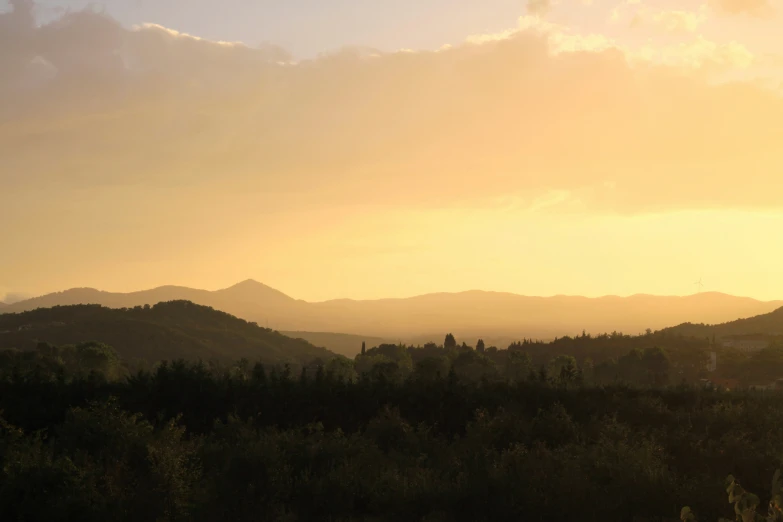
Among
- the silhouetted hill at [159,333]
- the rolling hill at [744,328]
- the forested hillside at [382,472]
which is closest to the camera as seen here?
the forested hillside at [382,472]

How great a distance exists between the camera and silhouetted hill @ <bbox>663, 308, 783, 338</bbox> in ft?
414

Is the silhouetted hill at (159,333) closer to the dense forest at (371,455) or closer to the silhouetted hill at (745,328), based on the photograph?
the silhouetted hill at (745,328)

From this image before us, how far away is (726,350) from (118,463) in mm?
99540

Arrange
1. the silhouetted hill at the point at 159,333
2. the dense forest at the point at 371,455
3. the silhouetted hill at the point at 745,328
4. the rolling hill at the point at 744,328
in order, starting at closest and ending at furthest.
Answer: the dense forest at the point at 371,455 → the rolling hill at the point at 744,328 → the silhouetted hill at the point at 745,328 → the silhouetted hill at the point at 159,333

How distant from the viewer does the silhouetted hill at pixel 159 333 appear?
433 feet

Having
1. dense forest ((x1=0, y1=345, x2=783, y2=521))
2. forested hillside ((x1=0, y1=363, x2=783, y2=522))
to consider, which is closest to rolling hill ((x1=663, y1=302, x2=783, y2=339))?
dense forest ((x1=0, y1=345, x2=783, y2=521))

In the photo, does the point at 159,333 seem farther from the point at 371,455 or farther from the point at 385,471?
the point at 385,471

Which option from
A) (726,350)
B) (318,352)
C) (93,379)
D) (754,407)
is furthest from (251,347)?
(754,407)

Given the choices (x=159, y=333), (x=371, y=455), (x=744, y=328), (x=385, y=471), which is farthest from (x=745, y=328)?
(x=385, y=471)

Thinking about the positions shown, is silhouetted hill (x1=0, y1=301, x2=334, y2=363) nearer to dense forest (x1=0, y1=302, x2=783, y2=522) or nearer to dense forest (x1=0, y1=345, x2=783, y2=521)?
dense forest (x1=0, y1=302, x2=783, y2=522)

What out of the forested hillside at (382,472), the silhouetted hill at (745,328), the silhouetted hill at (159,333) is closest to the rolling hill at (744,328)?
the silhouetted hill at (745,328)

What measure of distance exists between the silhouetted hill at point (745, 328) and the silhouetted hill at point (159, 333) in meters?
85.9

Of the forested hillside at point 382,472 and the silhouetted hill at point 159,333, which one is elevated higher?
the silhouetted hill at point 159,333

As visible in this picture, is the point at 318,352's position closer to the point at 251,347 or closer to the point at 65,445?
the point at 251,347
